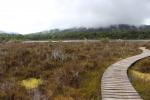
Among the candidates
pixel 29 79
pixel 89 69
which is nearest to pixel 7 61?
pixel 29 79

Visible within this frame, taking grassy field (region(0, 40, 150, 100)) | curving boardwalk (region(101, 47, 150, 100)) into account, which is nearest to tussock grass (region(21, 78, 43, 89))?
grassy field (region(0, 40, 150, 100))

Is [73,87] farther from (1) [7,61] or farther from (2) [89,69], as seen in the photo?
(1) [7,61]

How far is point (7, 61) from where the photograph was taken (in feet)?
77.8

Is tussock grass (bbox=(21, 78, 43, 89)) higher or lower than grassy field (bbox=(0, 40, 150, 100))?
lower

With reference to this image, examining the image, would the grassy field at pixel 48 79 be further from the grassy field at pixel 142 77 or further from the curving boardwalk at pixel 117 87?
the grassy field at pixel 142 77

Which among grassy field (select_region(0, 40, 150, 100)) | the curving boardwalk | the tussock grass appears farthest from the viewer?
the tussock grass

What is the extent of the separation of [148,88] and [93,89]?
2496 mm

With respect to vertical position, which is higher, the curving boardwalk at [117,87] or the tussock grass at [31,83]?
the curving boardwalk at [117,87]

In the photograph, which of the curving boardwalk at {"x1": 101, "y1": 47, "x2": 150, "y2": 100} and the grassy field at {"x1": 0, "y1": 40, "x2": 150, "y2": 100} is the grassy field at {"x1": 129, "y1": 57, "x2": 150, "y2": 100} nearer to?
the curving boardwalk at {"x1": 101, "y1": 47, "x2": 150, "y2": 100}

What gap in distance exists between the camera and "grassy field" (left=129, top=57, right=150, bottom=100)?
1389 cm

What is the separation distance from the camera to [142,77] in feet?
56.6

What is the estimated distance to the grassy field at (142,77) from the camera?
13895 mm

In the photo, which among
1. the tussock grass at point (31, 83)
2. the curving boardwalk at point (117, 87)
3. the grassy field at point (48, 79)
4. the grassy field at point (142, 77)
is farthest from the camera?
the tussock grass at point (31, 83)

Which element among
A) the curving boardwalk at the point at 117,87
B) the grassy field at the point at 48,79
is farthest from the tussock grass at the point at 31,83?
the curving boardwalk at the point at 117,87
